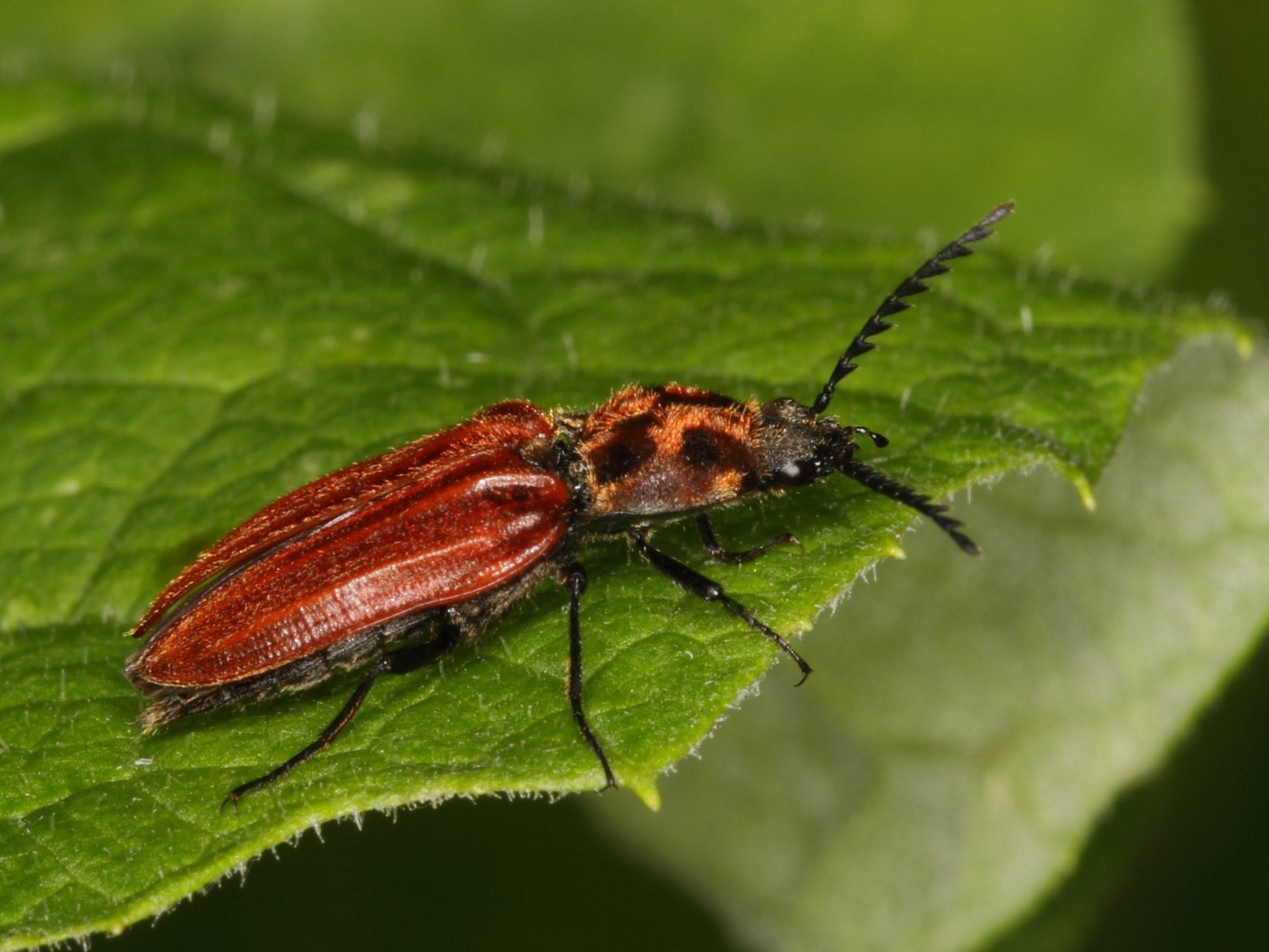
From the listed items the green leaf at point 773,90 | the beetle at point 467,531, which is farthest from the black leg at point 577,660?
the green leaf at point 773,90

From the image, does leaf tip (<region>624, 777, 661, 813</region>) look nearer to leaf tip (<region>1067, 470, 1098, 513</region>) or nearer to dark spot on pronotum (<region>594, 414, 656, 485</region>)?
dark spot on pronotum (<region>594, 414, 656, 485</region>)

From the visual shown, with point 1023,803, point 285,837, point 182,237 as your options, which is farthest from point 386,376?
point 1023,803

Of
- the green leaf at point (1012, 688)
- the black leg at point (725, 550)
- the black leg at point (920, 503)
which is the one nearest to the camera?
the black leg at point (920, 503)

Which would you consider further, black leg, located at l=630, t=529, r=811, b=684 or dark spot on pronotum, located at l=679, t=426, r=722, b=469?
dark spot on pronotum, located at l=679, t=426, r=722, b=469

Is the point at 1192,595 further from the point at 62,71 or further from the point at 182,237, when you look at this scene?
the point at 62,71

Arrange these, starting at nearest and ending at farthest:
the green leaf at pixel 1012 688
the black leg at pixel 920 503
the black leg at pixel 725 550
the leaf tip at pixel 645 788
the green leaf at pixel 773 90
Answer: the leaf tip at pixel 645 788 < the black leg at pixel 920 503 < the black leg at pixel 725 550 < the green leaf at pixel 1012 688 < the green leaf at pixel 773 90

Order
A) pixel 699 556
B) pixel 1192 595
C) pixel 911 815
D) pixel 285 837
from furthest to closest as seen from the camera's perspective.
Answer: pixel 911 815, pixel 1192 595, pixel 699 556, pixel 285 837

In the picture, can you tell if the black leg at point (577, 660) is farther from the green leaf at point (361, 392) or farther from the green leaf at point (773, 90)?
the green leaf at point (773, 90)

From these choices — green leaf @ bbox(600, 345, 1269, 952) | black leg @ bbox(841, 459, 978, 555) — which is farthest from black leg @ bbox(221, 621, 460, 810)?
green leaf @ bbox(600, 345, 1269, 952)
